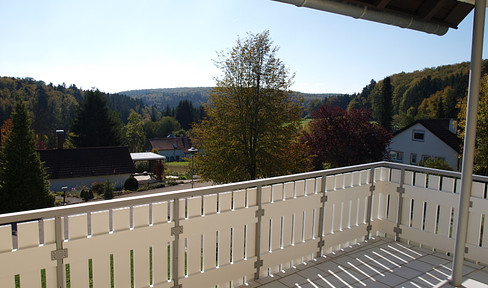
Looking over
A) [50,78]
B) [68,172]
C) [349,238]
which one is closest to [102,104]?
[68,172]

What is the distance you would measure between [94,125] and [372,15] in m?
46.3

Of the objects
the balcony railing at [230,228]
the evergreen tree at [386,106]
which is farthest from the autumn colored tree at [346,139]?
the evergreen tree at [386,106]

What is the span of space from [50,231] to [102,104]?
46.8 meters

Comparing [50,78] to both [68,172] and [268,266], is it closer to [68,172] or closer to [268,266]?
[68,172]

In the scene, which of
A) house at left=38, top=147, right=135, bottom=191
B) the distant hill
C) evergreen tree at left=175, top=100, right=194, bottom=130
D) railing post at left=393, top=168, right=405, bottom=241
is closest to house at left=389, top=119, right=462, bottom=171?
railing post at left=393, top=168, right=405, bottom=241

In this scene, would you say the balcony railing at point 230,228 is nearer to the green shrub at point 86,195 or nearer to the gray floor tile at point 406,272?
the gray floor tile at point 406,272

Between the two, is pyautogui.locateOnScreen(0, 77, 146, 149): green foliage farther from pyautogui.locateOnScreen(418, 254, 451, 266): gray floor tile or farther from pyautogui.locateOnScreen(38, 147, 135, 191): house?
pyautogui.locateOnScreen(418, 254, 451, 266): gray floor tile

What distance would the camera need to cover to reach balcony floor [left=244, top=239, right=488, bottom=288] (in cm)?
331

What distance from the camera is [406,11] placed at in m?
3.41

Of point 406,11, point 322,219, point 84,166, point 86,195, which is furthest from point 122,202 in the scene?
point 84,166

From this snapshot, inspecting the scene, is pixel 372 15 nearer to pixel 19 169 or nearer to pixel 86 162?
pixel 19 169

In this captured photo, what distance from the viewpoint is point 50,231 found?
6.88 ft

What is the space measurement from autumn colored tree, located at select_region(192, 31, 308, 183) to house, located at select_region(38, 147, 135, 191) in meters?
24.1

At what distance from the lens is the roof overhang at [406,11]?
2803 millimetres
